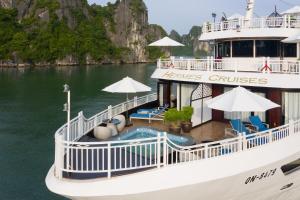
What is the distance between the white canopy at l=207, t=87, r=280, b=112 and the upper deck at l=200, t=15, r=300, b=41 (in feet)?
17.8

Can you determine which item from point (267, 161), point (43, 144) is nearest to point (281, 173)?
point (267, 161)

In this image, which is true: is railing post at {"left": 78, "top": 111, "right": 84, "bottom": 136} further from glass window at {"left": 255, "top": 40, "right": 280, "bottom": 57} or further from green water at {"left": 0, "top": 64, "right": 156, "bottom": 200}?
glass window at {"left": 255, "top": 40, "right": 280, "bottom": 57}

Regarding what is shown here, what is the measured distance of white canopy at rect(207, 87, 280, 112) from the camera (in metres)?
11.4

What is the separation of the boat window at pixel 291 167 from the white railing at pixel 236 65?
11.2ft

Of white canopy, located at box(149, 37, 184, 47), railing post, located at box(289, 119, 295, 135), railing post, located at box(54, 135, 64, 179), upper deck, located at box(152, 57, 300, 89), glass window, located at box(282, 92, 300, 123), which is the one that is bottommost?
railing post, located at box(54, 135, 64, 179)

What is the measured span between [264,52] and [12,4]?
17972 centimetres

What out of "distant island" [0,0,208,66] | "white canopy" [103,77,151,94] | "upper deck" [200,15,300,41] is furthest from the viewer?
"distant island" [0,0,208,66]

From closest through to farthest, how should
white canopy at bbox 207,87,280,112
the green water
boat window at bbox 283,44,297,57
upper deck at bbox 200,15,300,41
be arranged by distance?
white canopy at bbox 207,87,280,112 → upper deck at bbox 200,15,300,41 → boat window at bbox 283,44,297,57 → the green water

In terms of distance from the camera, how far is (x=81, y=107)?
4741 cm

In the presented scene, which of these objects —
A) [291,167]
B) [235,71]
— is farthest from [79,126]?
[291,167]

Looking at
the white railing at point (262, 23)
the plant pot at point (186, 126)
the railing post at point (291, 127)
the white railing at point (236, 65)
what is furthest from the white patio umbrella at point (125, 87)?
the railing post at point (291, 127)

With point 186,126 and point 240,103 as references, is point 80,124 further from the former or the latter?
point 240,103

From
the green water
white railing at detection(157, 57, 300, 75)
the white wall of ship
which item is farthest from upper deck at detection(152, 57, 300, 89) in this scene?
the green water

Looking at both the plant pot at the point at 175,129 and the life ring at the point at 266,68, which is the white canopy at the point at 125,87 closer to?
the plant pot at the point at 175,129
